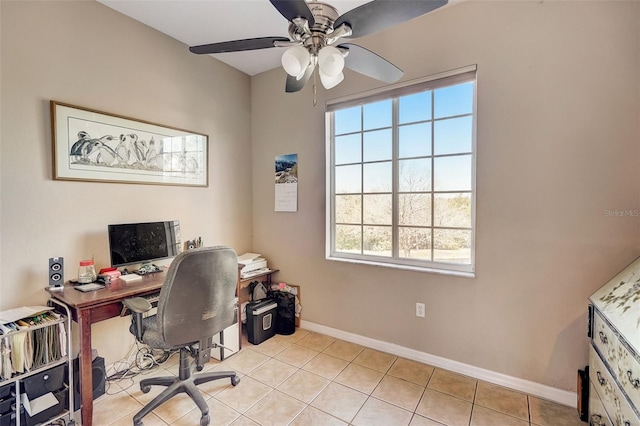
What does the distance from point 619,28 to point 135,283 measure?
11.1 feet

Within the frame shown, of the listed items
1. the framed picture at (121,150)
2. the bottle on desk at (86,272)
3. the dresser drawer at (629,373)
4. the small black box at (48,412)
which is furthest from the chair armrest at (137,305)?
the dresser drawer at (629,373)

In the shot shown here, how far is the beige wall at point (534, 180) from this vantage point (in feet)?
5.44

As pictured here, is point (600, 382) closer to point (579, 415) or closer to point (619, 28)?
point (579, 415)

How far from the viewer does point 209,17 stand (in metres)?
2.24

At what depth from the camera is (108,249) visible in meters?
2.17

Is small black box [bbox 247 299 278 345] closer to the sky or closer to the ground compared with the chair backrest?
closer to the ground

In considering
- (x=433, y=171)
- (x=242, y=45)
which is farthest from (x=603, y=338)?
(x=242, y=45)

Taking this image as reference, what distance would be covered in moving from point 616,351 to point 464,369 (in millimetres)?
1073

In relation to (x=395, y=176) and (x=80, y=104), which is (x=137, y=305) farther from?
(x=395, y=176)

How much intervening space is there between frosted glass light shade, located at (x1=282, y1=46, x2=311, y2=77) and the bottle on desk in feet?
6.15

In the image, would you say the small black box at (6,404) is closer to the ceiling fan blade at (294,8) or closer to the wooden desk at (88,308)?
the wooden desk at (88,308)

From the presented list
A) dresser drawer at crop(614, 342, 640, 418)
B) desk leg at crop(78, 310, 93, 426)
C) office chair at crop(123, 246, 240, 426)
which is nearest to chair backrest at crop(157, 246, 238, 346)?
office chair at crop(123, 246, 240, 426)

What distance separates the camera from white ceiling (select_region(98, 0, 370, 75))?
208 centimetres

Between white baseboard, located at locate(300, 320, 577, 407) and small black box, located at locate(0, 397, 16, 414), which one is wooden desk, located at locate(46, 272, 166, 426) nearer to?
small black box, located at locate(0, 397, 16, 414)
